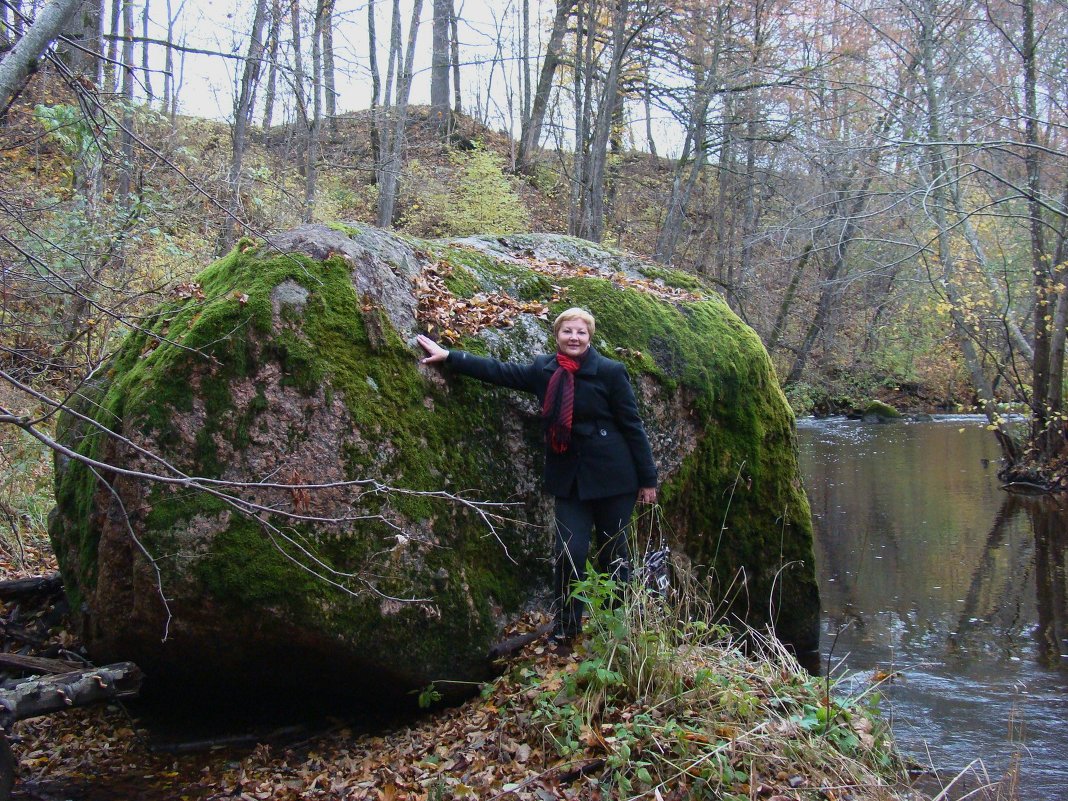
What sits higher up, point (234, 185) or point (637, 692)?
point (234, 185)

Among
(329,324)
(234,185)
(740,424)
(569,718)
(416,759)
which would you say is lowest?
(416,759)

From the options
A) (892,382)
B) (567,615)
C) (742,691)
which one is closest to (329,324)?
(567,615)

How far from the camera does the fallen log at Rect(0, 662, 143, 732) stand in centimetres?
377

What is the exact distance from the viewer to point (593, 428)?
4.71 meters

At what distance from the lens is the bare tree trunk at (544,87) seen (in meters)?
20.2

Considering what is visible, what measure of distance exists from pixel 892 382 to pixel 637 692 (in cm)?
2577

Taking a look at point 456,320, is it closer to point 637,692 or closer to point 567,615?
point 567,615

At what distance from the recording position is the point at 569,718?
3805 millimetres

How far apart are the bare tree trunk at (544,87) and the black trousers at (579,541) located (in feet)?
56.2

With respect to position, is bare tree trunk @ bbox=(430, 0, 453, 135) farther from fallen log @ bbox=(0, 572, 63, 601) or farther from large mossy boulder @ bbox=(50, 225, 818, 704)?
fallen log @ bbox=(0, 572, 63, 601)

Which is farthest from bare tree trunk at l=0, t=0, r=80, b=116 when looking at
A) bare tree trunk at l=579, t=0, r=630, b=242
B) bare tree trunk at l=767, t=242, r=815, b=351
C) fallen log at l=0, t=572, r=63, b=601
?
bare tree trunk at l=767, t=242, r=815, b=351

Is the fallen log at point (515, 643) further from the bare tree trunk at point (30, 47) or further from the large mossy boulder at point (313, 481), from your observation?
the bare tree trunk at point (30, 47)

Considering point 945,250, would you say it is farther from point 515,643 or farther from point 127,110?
point 127,110

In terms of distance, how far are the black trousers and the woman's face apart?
84cm
